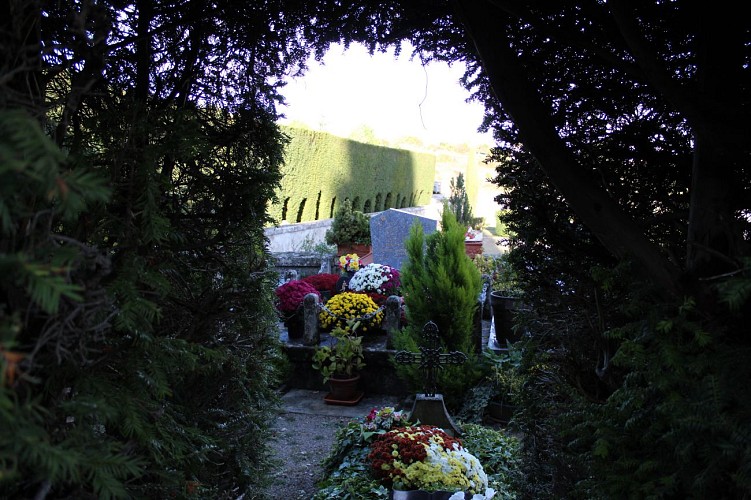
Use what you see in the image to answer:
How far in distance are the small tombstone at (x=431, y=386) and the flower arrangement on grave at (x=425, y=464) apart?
2.71 ft

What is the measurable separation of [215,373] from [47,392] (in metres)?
1.20

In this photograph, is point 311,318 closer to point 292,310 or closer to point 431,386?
point 292,310

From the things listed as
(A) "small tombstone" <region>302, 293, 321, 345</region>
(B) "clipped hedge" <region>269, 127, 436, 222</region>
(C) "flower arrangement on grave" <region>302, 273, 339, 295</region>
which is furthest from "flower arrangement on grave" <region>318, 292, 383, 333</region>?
(B) "clipped hedge" <region>269, 127, 436, 222</region>

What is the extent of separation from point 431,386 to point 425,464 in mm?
1600

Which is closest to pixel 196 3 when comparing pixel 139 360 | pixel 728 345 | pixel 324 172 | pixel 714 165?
pixel 139 360

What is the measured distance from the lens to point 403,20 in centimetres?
288

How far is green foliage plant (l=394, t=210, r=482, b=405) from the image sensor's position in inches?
246

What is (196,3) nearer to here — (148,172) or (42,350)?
(148,172)

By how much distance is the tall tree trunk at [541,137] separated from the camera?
77.3 inches

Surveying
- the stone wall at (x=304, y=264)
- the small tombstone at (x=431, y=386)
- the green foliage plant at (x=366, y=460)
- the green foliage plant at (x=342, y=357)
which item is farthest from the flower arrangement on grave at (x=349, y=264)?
the green foliage plant at (x=366, y=460)

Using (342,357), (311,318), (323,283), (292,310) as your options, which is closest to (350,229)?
(323,283)

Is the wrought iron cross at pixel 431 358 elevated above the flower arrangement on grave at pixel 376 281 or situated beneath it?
situated beneath

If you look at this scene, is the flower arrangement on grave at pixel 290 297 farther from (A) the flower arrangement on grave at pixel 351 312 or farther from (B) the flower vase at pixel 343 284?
(B) the flower vase at pixel 343 284

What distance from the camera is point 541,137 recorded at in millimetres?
2035
